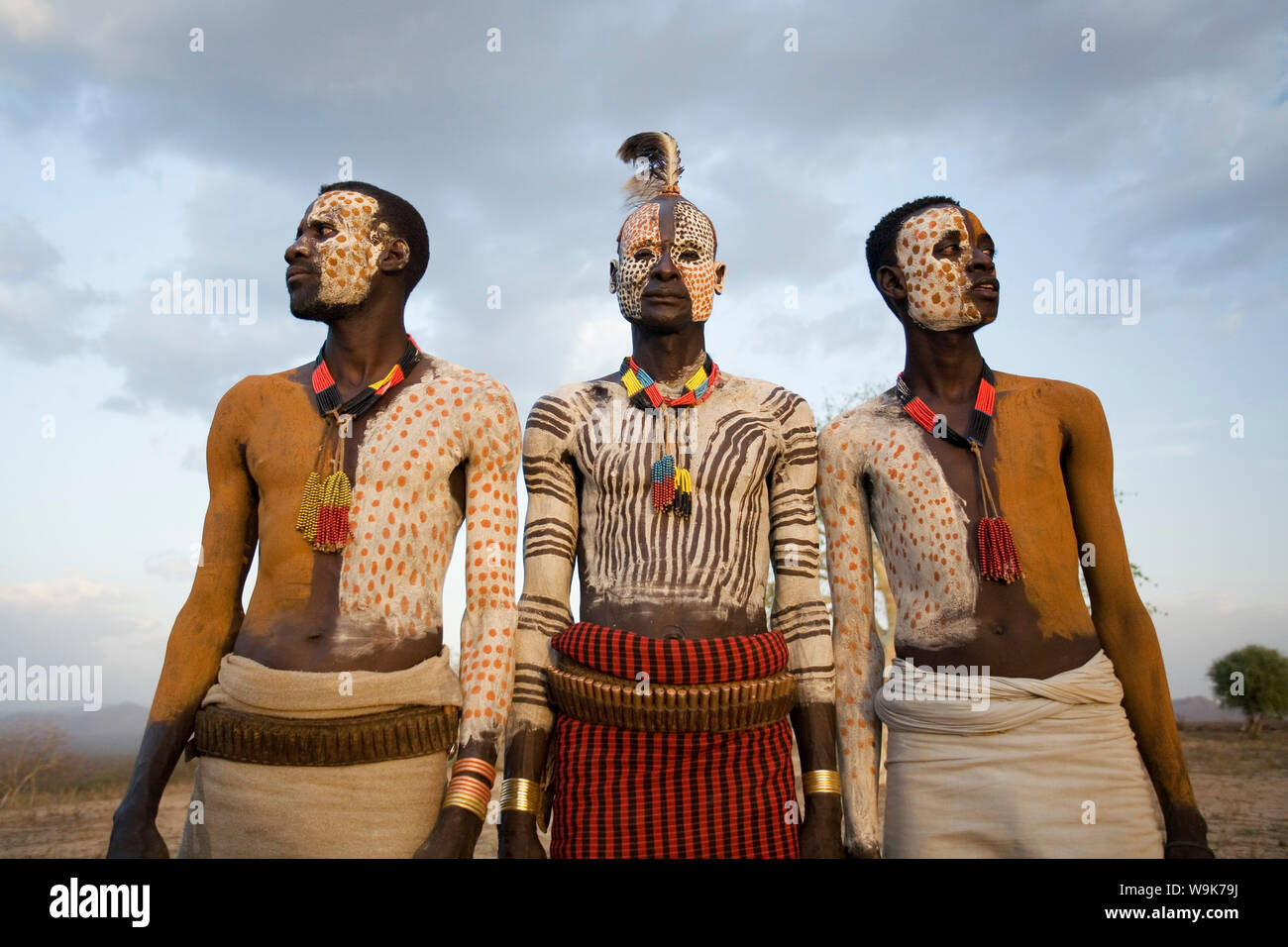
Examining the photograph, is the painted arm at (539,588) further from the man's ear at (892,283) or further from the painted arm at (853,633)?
the man's ear at (892,283)

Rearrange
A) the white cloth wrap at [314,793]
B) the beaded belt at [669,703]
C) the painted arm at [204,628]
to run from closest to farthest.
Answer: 1. the white cloth wrap at [314,793]
2. the painted arm at [204,628]
3. the beaded belt at [669,703]

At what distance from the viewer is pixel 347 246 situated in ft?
12.6

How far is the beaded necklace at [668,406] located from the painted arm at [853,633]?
0.60 metres

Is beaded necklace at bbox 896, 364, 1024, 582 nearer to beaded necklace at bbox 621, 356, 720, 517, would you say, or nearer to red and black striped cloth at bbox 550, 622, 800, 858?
beaded necklace at bbox 621, 356, 720, 517

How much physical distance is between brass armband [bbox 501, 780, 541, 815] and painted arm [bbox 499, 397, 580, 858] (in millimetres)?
21

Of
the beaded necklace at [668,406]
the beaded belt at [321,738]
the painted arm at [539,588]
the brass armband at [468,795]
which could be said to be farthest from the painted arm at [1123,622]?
the beaded belt at [321,738]

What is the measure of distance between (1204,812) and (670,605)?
1437 centimetres

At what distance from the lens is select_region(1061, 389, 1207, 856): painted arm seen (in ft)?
12.1

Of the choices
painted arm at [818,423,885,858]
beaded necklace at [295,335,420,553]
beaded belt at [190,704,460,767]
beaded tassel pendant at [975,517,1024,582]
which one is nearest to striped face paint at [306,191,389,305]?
beaded necklace at [295,335,420,553]

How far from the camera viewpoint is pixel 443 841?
3.17 metres

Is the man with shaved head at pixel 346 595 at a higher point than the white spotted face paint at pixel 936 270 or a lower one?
lower

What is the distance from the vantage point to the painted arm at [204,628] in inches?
131

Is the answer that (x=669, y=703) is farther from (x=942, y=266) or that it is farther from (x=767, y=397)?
(x=942, y=266)

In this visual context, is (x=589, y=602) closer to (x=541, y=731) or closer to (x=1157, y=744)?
(x=541, y=731)
